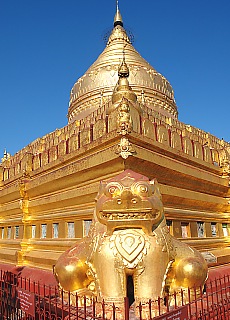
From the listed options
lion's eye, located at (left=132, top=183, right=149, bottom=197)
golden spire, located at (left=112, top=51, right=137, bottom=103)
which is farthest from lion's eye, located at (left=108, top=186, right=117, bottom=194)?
golden spire, located at (left=112, top=51, right=137, bottom=103)

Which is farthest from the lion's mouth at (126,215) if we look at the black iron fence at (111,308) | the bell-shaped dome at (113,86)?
the bell-shaped dome at (113,86)

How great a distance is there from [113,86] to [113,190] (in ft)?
Answer: 40.2

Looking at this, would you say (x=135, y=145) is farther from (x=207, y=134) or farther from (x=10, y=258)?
(x=207, y=134)

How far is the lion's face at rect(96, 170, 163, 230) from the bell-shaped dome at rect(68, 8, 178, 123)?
449 inches

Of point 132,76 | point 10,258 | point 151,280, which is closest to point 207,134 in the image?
point 132,76

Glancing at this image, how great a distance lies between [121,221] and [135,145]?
2.34 meters

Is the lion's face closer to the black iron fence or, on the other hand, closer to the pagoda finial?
the black iron fence

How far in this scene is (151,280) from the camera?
4750 mm

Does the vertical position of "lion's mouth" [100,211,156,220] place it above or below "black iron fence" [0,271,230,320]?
above

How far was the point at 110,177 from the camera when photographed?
22.2ft

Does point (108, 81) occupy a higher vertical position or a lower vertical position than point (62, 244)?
higher

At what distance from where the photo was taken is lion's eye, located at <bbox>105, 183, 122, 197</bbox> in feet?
15.5

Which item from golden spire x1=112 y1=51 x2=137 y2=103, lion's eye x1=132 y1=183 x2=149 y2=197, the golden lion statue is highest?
golden spire x1=112 y1=51 x2=137 y2=103

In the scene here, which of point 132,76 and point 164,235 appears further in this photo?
point 132,76
